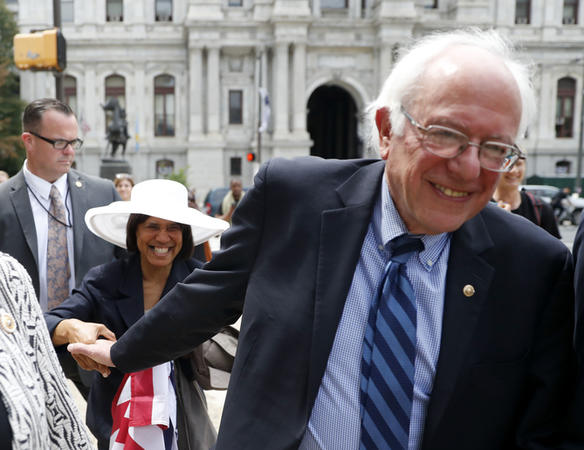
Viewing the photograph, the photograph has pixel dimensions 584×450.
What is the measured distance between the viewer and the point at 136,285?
10.6 ft

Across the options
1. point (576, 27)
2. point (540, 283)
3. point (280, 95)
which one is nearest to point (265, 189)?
point (540, 283)

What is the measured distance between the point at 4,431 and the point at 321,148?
4781cm

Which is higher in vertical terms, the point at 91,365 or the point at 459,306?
the point at 459,306

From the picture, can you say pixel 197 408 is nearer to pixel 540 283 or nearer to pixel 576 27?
pixel 540 283

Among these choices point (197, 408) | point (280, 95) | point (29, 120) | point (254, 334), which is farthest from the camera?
point (280, 95)

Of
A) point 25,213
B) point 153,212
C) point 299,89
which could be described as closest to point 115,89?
point 299,89

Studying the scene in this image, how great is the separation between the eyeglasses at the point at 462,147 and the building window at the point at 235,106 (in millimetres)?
39772

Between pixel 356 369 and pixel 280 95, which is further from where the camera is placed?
pixel 280 95

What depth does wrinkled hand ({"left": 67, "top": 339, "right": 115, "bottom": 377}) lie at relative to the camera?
2.46 m

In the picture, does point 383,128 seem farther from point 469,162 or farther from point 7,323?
point 7,323

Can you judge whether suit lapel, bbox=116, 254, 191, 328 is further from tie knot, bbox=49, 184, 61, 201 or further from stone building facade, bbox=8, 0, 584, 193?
stone building facade, bbox=8, 0, 584, 193

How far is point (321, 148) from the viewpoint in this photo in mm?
48781

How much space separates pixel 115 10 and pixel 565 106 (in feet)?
108

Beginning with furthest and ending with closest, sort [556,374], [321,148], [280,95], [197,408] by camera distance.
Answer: [321,148], [280,95], [197,408], [556,374]
